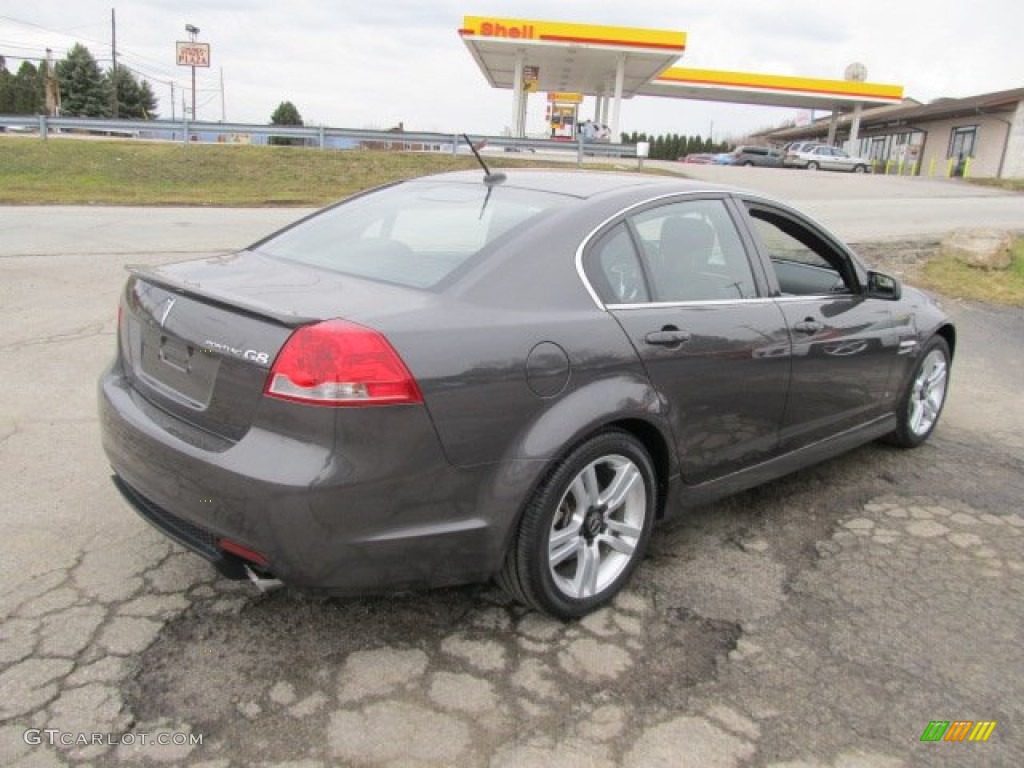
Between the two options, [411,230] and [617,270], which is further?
[411,230]

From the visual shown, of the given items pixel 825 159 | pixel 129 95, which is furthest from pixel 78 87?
pixel 825 159

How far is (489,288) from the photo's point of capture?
9.14 feet

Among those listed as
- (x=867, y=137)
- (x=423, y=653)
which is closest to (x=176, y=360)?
(x=423, y=653)

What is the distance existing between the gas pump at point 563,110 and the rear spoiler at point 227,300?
53.8 m

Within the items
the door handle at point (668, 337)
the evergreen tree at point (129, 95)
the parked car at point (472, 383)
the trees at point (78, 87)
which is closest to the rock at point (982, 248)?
the parked car at point (472, 383)

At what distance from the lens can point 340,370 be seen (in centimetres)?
240

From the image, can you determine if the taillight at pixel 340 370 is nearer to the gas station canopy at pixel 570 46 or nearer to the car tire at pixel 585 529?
the car tire at pixel 585 529

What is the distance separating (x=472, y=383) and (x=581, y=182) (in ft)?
→ 4.52

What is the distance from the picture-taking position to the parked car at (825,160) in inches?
1551

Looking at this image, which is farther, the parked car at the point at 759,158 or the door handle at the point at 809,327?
the parked car at the point at 759,158

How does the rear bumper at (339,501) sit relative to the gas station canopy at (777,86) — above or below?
below

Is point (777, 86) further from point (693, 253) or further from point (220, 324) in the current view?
point (220, 324)

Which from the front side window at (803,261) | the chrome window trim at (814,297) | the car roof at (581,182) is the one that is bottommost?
the chrome window trim at (814,297)

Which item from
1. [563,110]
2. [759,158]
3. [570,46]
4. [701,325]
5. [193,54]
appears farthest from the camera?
[563,110]
